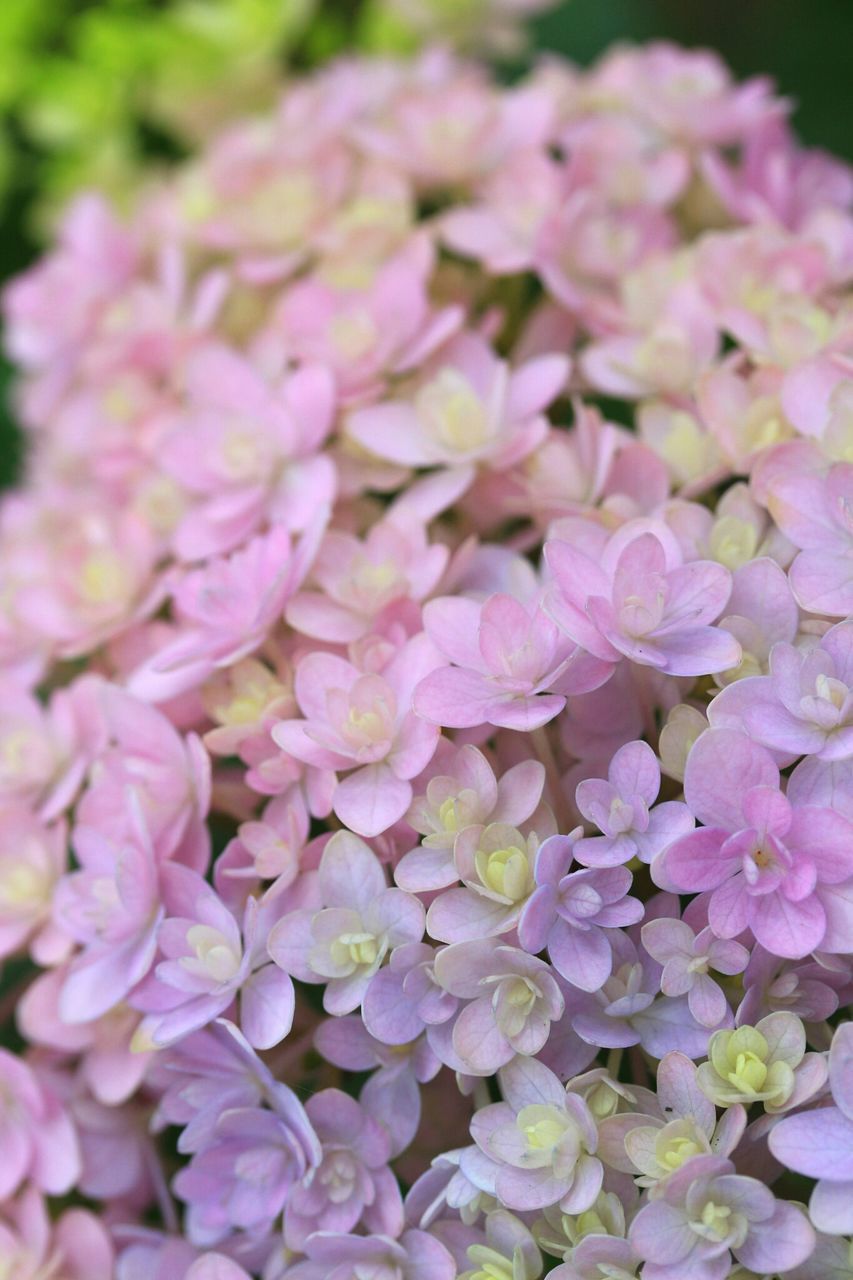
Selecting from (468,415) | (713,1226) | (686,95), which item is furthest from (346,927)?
(686,95)

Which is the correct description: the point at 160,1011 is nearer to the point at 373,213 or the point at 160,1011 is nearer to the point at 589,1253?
the point at 589,1253

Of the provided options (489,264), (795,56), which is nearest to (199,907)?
(489,264)

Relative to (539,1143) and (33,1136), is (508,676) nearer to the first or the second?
(539,1143)

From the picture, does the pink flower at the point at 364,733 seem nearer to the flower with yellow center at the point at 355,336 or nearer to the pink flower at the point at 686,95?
the flower with yellow center at the point at 355,336

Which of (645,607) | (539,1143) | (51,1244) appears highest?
(645,607)

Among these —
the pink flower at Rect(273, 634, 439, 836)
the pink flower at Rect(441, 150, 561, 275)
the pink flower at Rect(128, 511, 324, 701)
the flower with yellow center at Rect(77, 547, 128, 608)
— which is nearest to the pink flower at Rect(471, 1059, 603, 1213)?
the pink flower at Rect(273, 634, 439, 836)

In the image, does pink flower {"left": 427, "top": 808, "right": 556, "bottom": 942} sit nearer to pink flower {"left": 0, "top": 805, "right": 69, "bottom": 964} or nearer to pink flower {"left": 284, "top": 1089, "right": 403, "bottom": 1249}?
pink flower {"left": 284, "top": 1089, "right": 403, "bottom": 1249}
